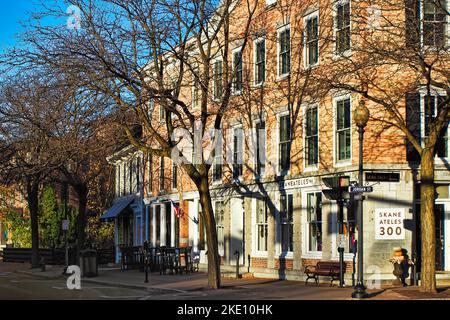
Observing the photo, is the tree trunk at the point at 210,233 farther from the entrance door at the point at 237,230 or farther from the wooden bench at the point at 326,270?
the entrance door at the point at 237,230

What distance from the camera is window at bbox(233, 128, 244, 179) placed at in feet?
113

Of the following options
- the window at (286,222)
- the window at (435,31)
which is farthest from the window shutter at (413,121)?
the window at (286,222)

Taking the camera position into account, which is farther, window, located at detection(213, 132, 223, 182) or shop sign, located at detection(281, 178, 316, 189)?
window, located at detection(213, 132, 223, 182)

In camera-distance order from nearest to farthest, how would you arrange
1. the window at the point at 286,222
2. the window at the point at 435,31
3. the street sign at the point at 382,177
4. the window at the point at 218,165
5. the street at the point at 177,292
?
the window at the point at 435,31, the street sign at the point at 382,177, the street at the point at 177,292, the window at the point at 286,222, the window at the point at 218,165

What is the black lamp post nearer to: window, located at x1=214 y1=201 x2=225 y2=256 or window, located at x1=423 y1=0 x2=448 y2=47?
window, located at x1=423 y1=0 x2=448 y2=47

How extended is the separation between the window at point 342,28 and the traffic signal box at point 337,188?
387 centimetres

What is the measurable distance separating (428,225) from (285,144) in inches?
413

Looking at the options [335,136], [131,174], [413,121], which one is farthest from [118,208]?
[413,121]

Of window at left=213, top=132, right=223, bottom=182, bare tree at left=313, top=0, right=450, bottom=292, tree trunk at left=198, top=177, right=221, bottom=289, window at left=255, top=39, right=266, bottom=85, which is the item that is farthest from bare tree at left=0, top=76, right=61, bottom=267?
bare tree at left=313, top=0, right=450, bottom=292

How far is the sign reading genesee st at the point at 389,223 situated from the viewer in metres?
24.1

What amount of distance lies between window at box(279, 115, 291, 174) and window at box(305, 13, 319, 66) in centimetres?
257

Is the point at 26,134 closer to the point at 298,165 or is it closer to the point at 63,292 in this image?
the point at 63,292

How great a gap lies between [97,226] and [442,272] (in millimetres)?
43198

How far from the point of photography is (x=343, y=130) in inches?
1076
